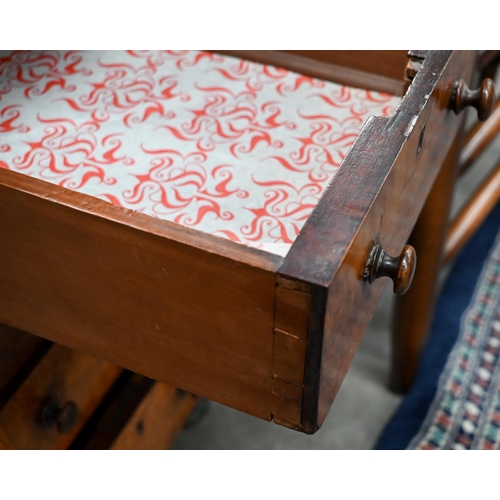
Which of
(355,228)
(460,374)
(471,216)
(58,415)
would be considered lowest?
(58,415)

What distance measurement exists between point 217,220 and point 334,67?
0.28 metres

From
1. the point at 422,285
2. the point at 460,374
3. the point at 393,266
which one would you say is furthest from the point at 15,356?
the point at 460,374

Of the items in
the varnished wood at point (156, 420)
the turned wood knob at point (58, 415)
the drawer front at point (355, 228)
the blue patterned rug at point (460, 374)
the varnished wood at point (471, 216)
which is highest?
the varnished wood at point (471, 216)

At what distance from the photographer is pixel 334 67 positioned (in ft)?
2.46

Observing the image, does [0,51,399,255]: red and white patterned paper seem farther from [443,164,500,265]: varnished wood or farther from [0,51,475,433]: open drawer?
[443,164,500,265]: varnished wood

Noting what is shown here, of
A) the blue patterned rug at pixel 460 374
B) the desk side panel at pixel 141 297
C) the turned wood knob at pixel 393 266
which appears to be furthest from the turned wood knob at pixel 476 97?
the blue patterned rug at pixel 460 374

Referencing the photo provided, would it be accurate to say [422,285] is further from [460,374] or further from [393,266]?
[393,266]

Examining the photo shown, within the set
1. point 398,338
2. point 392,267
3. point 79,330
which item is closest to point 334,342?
point 392,267

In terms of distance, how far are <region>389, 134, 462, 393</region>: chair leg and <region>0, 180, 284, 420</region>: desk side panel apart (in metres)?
0.56

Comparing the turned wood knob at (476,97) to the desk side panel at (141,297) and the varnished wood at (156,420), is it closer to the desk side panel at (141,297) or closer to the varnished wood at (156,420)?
the desk side panel at (141,297)

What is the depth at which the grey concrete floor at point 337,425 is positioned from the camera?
111cm

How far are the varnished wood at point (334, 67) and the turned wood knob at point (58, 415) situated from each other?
16.4 inches

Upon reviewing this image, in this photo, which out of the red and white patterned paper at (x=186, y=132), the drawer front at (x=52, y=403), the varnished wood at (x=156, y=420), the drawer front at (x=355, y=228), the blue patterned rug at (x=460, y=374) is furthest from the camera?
the blue patterned rug at (x=460, y=374)

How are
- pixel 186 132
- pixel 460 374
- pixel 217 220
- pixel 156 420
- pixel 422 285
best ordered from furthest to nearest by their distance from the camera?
pixel 460 374 → pixel 422 285 → pixel 156 420 → pixel 186 132 → pixel 217 220
